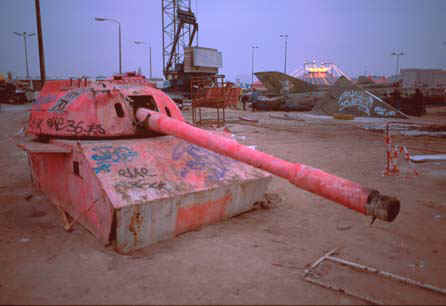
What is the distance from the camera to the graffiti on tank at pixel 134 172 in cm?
440

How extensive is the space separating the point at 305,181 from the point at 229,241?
194cm

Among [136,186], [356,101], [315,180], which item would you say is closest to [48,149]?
[136,186]

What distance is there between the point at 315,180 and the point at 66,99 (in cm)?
432

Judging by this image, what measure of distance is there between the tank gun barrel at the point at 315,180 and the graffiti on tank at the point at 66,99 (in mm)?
2168

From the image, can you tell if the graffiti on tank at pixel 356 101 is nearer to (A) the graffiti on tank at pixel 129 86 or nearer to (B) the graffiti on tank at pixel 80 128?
(A) the graffiti on tank at pixel 129 86

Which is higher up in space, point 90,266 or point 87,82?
point 87,82

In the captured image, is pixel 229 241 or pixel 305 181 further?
pixel 229 241

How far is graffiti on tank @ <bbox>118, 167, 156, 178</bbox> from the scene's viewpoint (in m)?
4.40

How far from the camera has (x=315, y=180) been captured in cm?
296

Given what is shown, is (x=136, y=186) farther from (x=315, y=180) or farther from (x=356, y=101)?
(x=356, y=101)

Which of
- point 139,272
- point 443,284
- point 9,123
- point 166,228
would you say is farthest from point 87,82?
point 9,123

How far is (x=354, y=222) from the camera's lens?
5.42 metres

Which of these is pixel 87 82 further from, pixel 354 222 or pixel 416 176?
pixel 416 176

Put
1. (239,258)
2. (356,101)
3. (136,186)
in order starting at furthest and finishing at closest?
(356,101) < (136,186) < (239,258)
